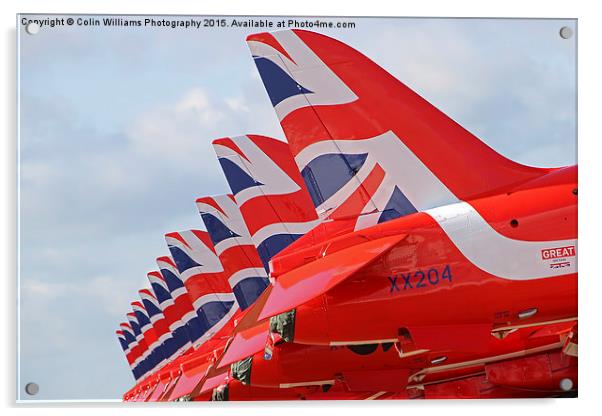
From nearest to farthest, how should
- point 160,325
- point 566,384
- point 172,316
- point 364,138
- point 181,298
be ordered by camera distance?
point 566,384, point 364,138, point 181,298, point 172,316, point 160,325

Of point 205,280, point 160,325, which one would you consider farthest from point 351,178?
point 160,325

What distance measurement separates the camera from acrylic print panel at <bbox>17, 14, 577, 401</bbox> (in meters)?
7.34

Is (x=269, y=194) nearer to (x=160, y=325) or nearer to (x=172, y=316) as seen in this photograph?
(x=172, y=316)

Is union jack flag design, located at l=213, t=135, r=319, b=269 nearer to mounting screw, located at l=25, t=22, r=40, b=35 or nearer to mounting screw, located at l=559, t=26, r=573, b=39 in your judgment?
mounting screw, located at l=25, t=22, r=40, b=35

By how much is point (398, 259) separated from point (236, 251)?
20.3 feet

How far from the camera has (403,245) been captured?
290 inches

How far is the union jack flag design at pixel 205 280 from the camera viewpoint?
1581 cm

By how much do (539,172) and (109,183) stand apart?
11.5ft

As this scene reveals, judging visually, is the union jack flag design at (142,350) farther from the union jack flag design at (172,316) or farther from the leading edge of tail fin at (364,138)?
the leading edge of tail fin at (364,138)

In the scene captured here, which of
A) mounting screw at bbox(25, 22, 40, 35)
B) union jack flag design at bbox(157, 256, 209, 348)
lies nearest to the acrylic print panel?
mounting screw at bbox(25, 22, 40, 35)

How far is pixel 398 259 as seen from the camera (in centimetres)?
734

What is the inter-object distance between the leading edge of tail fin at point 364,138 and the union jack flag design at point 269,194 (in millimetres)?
2511

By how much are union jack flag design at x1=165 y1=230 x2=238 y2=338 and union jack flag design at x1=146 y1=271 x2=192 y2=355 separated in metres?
2.30

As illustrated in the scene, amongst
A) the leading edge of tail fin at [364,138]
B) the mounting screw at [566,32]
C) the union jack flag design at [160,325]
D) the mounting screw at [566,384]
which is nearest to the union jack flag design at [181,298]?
the union jack flag design at [160,325]
